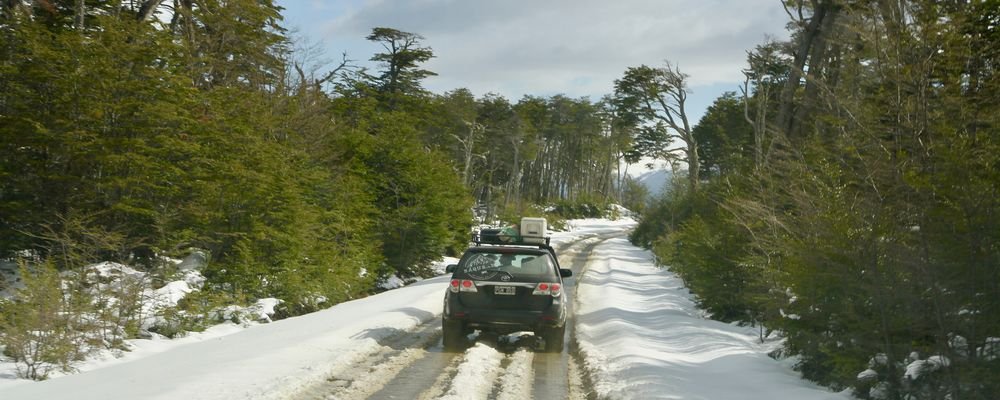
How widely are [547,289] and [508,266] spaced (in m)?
0.71

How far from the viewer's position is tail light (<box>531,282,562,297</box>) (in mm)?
11039

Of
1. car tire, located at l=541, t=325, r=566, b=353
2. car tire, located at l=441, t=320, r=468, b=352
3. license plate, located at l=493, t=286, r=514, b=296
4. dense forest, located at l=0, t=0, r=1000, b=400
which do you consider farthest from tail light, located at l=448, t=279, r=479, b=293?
dense forest, located at l=0, t=0, r=1000, b=400

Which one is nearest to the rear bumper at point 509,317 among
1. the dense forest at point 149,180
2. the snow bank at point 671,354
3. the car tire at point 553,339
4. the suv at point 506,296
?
the suv at point 506,296

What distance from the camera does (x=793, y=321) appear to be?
8828 millimetres

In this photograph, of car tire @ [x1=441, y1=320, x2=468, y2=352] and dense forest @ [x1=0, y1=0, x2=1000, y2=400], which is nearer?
dense forest @ [x1=0, y1=0, x2=1000, y2=400]

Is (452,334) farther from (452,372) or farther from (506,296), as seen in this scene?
(452,372)

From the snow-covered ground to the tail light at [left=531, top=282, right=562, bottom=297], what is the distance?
967 mm

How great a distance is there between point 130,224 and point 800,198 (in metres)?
14.3

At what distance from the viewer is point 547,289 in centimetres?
1107

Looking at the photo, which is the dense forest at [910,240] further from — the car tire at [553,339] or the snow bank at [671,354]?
the car tire at [553,339]

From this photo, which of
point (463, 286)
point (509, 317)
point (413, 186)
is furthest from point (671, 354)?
point (413, 186)

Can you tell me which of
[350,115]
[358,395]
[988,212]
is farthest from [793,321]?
[350,115]

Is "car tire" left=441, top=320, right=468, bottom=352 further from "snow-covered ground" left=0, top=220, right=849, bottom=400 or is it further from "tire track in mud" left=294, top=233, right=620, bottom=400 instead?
"snow-covered ground" left=0, top=220, right=849, bottom=400

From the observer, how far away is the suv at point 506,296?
1101cm
